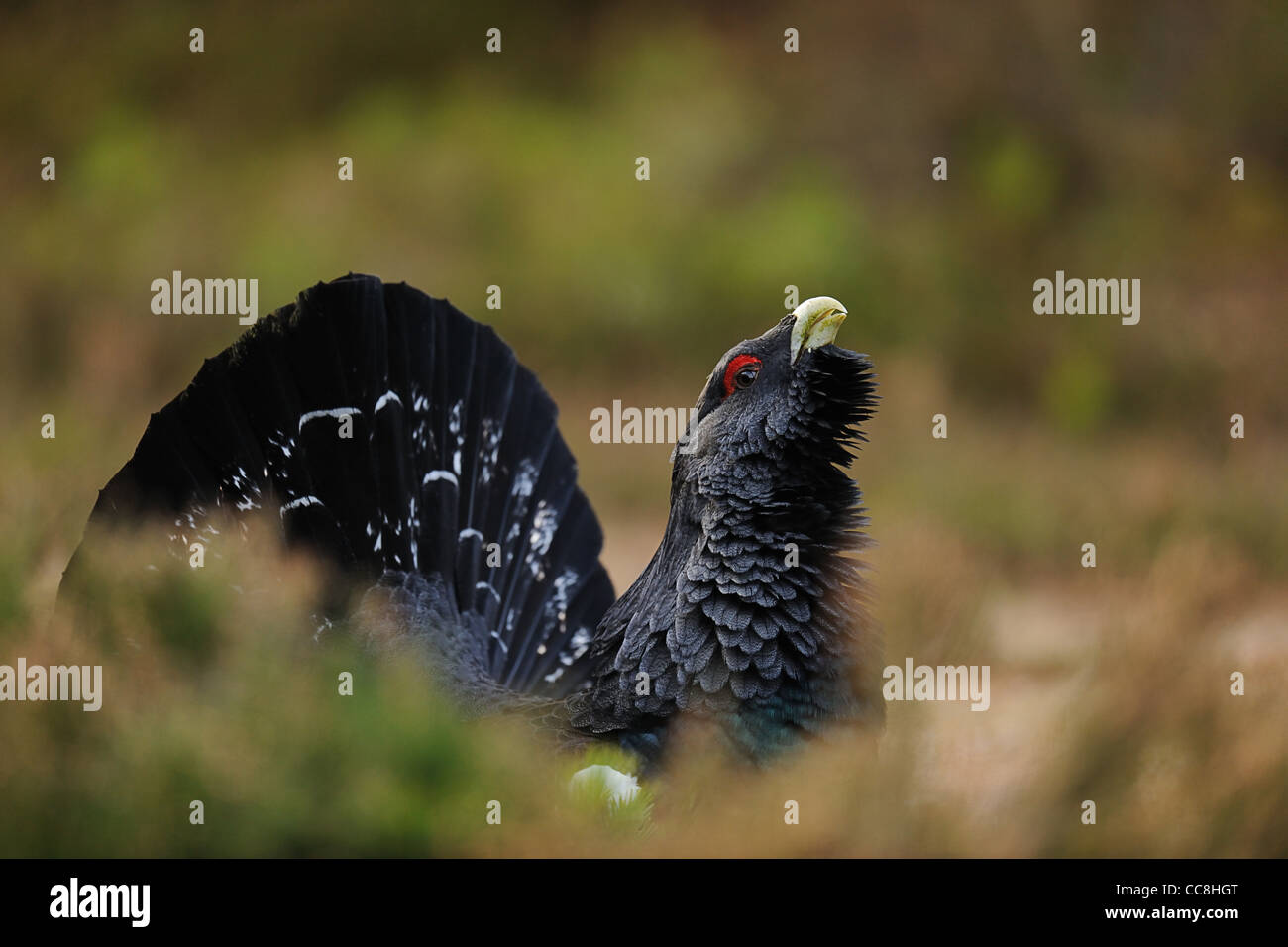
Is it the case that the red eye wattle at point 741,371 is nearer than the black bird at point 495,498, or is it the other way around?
the black bird at point 495,498

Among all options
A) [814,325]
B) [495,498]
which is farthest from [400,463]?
[814,325]

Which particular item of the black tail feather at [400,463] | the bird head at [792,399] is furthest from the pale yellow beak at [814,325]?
the black tail feather at [400,463]

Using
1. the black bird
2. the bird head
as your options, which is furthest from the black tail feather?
the bird head

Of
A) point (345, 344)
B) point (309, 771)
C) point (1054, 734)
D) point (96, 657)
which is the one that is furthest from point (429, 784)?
point (345, 344)

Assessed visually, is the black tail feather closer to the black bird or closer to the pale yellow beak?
the black bird

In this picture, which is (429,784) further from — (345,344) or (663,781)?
(345,344)

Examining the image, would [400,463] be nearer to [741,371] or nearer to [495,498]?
[495,498]

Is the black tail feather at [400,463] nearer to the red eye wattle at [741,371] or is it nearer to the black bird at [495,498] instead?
the black bird at [495,498]

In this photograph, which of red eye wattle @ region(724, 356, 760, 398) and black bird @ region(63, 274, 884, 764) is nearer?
black bird @ region(63, 274, 884, 764)
